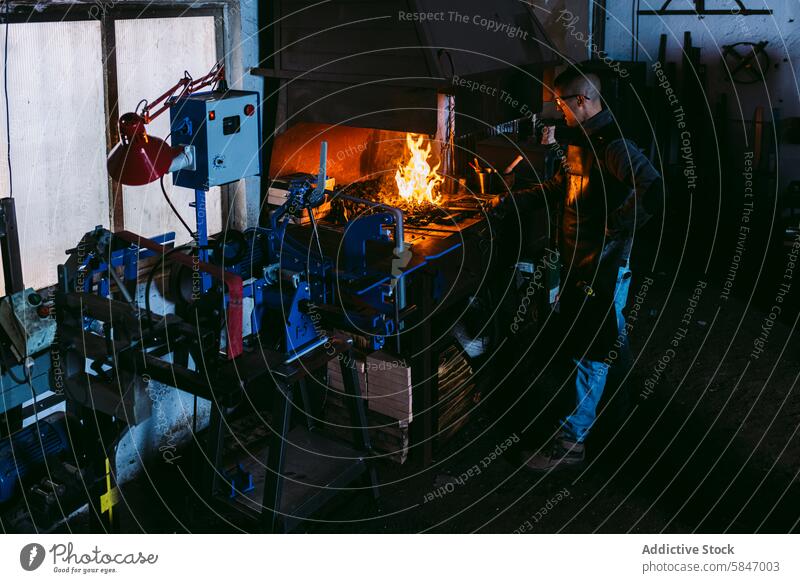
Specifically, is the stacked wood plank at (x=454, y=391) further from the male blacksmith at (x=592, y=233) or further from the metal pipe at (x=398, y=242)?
the metal pipe at (x=398, y=242)

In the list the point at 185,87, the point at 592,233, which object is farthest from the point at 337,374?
the point at 185,87

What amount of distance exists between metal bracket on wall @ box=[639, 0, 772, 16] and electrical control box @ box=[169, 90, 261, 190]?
16.5ft

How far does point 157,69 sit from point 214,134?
994mm

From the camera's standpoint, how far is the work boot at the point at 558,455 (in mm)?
4652

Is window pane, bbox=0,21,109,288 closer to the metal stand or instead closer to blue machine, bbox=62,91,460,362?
blue machine, bbox=62,91,460,362

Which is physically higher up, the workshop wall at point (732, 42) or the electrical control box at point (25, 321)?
the workshop wall at point (732, 42)

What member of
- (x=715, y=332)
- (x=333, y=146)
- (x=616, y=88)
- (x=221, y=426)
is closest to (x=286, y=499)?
Answer: (x=221, y=426)

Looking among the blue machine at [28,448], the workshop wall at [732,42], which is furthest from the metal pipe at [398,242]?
the workshop wall at [732,42]

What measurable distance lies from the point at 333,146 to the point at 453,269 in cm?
119

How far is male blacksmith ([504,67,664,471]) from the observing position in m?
4.41

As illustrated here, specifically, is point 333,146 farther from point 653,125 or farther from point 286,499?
point 653,125

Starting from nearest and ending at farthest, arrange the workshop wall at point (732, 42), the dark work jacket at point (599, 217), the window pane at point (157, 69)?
1. the window pane at point (157, 69)
2. the dark work jacket at point (599, 217)
3. the workshop wall at point (732, 42)
